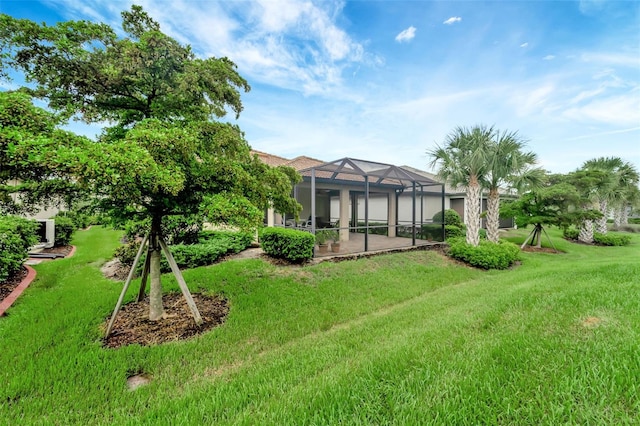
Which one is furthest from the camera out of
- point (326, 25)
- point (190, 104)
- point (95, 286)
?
point (326, 25)

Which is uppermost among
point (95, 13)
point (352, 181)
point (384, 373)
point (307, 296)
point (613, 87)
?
point (613, 87)

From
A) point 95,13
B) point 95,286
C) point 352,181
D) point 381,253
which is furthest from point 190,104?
point 352,181

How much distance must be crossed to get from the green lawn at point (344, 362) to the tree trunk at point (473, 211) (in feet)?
16.3

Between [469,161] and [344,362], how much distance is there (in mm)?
10466

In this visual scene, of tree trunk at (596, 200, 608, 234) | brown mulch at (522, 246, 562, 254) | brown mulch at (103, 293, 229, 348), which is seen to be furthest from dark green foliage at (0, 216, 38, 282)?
tree trunk at (596, 200, 608, 234)

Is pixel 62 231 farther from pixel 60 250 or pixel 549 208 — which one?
pixel 549 208

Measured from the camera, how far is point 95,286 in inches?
230

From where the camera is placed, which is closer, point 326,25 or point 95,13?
point 95,13

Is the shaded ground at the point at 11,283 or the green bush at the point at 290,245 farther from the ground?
the green bush at the point at 290,245

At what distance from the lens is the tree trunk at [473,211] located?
419 inches

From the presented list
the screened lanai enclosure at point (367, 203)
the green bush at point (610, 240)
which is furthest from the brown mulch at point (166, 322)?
the green bush at point (610, 240)

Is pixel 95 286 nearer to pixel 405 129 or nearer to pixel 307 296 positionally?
pixel 307 296

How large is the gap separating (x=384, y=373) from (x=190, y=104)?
15.1 feet

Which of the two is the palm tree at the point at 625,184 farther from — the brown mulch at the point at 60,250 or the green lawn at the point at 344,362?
the brown mulch at the point at 60,250
